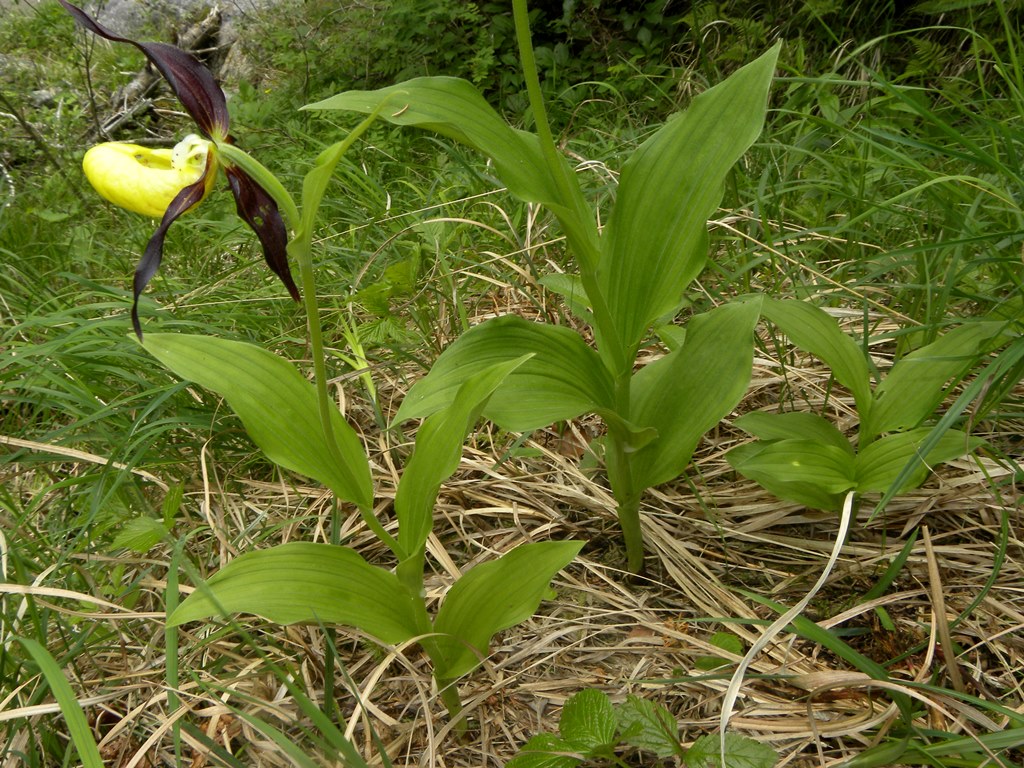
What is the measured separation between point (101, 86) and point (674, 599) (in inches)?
186

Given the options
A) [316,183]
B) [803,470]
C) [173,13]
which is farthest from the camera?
[173,13]

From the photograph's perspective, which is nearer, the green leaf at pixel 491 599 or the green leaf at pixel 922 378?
the green leaf at pixel 491 599

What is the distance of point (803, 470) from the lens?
0.90 m

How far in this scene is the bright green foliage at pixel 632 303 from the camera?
86cm

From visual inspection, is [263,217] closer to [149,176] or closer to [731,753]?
[149,176]

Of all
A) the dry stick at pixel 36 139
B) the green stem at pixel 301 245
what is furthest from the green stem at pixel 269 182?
the dry stick at pixel 36 139

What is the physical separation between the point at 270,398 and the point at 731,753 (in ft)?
1.87

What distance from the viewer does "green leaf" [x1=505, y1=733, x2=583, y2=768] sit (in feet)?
2.40

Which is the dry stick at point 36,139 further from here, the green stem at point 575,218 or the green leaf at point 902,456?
the green leaf at point 902,456

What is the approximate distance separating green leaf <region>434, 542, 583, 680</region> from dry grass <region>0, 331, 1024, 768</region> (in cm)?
5

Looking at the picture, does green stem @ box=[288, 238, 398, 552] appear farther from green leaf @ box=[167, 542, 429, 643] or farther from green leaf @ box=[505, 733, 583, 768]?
green leaf @ box=[505, 733, 583, 768]

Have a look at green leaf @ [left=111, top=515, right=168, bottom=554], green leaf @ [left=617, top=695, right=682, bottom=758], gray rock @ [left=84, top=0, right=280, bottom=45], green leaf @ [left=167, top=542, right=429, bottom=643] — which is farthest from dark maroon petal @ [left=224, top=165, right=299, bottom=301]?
gray rock @ [left=84, top=0, right=280, bottom=45]

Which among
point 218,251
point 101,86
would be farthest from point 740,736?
point 101,86

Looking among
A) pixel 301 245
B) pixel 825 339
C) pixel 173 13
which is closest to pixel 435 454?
pixel 301 245
